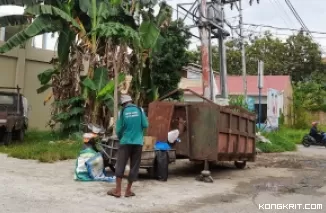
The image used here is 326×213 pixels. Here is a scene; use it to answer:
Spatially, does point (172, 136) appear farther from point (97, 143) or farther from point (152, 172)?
point (97, 143)

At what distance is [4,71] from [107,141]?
38.1 ft

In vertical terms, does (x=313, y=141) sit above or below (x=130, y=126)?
below

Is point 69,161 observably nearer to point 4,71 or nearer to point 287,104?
point 4,71

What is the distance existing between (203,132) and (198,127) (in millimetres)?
161

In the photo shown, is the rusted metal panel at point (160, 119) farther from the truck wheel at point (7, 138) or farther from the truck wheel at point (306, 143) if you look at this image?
the truck wheel at point (306, 143)

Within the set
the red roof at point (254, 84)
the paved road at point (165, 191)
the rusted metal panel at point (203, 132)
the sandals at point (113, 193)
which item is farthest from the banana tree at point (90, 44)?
the red roof at point (254, 84)

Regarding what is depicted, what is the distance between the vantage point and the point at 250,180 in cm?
950

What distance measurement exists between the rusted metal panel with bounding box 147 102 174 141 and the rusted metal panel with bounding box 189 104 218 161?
1.63 feet

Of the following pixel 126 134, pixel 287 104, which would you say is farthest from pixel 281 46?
pixel 126 134

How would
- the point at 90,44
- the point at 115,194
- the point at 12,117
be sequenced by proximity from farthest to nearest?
the point at 90,44, the point at 12,117, the point at 115,194

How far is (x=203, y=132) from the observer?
9.20m
